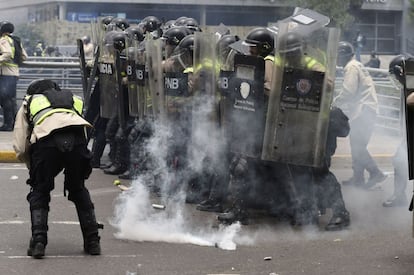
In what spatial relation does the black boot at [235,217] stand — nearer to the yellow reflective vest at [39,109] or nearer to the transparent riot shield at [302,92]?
the transparent riot shield at [302,92]

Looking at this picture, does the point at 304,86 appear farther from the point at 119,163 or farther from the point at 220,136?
the point at 119,163

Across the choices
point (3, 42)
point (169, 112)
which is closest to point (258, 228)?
point (169, 112)

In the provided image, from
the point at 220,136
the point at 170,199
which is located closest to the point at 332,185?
the point at 220,136

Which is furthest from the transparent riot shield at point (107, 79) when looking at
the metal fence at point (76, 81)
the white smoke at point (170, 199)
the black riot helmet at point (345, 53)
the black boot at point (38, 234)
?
the metal fence at point (76, 81)

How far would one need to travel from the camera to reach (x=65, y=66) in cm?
1644

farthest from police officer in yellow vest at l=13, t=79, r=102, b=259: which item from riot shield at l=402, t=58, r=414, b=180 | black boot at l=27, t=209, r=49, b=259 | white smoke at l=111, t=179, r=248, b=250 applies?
riot shield at l=402, t=58, r=414, b=180

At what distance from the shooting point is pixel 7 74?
14742 mm

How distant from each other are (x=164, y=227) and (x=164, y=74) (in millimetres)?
2202

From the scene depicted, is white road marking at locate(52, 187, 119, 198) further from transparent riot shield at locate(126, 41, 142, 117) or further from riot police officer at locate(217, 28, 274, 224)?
riot police officer at locate(217, 28, 274, 224)

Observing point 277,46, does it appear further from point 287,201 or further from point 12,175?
point 12,175

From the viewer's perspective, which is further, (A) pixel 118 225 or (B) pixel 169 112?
(B) pixel 169 112

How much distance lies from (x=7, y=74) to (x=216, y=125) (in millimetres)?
6951

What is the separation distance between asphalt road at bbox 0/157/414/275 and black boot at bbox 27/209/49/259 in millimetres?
71

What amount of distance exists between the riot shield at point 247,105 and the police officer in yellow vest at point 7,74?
7.31 metres
